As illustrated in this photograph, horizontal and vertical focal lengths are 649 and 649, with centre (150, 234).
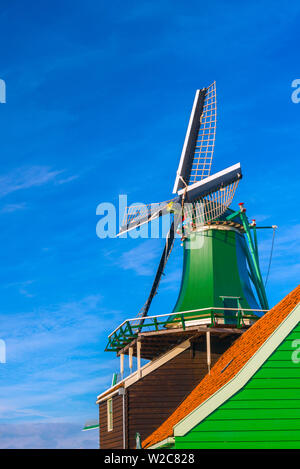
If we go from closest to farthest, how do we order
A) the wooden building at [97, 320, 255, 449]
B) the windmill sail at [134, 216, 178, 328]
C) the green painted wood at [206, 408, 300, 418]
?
the green painted wood at [206, 408, 300, 418], the wooden building at [97, 320, 255, 449], the windmill sail at [134, 216, 178, 328]

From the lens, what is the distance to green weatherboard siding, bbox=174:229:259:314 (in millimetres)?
33250

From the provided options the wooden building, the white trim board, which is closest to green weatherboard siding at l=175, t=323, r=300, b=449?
the white trim board

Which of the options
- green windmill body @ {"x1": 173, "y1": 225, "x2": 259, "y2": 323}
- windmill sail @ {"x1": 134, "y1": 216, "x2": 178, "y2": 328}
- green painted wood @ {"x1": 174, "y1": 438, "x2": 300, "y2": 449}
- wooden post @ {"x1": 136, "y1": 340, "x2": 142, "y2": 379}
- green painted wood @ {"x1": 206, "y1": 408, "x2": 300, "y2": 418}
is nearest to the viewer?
green painted wood @ {"x1": 174, "y1": 438, "x2": 300, "y2": 449}

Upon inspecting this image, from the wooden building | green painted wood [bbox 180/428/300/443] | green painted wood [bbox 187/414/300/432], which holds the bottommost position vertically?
green painted wood [bbox 180/428/300/443]

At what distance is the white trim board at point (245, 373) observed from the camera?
16.3 meters

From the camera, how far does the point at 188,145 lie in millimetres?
38281

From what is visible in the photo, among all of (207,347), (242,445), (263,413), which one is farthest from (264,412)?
(207,347)

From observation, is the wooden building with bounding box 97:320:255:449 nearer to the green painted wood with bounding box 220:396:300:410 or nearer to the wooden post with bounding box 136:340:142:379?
the wooden post with bounding box 136:340:142:379

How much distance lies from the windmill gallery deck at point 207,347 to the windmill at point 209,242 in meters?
0.06

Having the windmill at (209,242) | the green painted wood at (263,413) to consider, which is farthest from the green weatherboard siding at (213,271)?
the green painted wood at (263,413)

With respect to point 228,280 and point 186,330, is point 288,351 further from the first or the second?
point 228,280

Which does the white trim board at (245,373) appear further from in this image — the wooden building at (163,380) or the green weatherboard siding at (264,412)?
the wooden building at (163,380)

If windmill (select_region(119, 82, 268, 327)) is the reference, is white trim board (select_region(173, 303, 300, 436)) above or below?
below

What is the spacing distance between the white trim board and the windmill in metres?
15.1
